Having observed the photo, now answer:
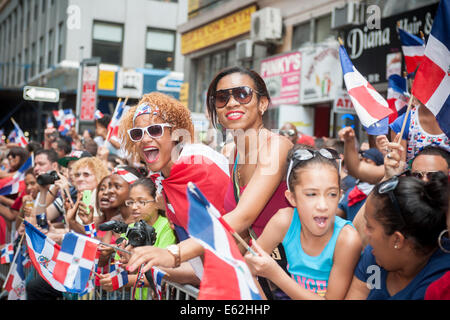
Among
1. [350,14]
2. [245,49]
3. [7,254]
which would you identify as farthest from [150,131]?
[245,49]

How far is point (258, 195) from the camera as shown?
285cm

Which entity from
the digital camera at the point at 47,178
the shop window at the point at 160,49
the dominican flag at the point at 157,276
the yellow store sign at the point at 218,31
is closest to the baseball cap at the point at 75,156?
the digital camera at the point at 47,178

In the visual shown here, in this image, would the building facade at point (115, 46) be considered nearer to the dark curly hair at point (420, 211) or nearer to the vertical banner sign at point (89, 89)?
the vertical banner sign at point (89, 89)

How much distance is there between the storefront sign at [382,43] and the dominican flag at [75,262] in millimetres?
7834

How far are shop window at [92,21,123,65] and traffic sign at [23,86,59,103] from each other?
1888 centimetres

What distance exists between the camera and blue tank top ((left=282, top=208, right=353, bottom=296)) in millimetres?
2592

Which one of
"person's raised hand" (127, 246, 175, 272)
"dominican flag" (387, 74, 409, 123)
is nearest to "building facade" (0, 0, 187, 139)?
"dominican flag" (387, 74, 409, 123)

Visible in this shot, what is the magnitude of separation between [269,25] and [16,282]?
1108 cm

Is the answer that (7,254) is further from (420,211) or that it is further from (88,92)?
(420,211)

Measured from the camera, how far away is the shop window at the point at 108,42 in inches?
990

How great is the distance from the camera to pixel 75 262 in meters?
3.61

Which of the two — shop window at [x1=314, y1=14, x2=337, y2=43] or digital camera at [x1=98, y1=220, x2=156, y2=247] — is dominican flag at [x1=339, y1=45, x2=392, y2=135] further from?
shop window at [x1=314, y1=14, x2=337, y2=43]
